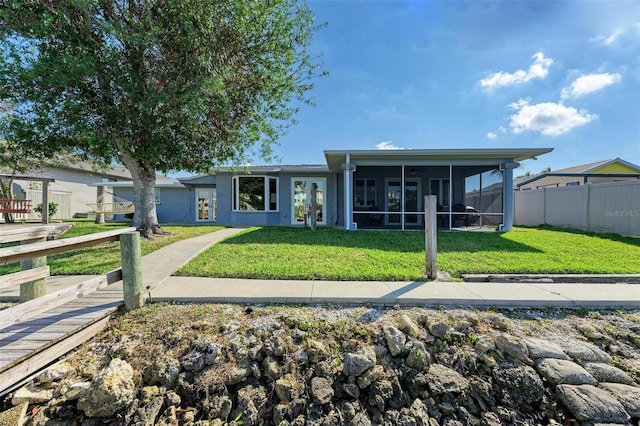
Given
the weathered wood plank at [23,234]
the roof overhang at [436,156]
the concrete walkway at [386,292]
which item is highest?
the roof overhang at [436,156]

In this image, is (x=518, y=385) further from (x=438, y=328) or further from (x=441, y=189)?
(x=441, y=189)

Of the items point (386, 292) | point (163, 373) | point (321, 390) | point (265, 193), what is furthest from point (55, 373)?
point (265, 193)

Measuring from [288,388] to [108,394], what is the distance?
1552 mm

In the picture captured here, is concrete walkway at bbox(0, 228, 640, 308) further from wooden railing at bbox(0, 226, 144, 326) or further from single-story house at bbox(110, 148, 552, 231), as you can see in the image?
single-story house at bbox(110, 148, 552, 231)

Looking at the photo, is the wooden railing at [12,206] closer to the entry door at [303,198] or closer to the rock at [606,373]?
the entry door at [303,198]

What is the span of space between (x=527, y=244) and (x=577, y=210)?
6.40 meters

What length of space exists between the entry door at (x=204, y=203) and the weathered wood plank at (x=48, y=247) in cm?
1274

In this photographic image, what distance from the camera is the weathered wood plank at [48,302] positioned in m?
2.28

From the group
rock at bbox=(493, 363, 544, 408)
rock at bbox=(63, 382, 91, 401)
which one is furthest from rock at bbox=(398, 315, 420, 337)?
rock at bbox=(63, 382, 91, 401)

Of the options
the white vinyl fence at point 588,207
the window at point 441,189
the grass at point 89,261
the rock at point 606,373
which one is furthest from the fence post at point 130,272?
the white vinyl fence at point 588,207

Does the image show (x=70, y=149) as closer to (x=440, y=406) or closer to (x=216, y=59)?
(x=216, y=59)

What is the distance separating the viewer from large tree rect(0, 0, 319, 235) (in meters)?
5.36

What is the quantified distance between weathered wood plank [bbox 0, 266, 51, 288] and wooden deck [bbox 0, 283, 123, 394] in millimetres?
385

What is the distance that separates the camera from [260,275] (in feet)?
15.4
